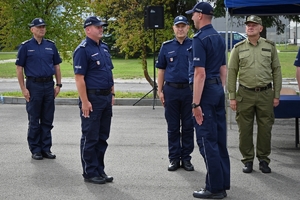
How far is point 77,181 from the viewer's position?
6949mm

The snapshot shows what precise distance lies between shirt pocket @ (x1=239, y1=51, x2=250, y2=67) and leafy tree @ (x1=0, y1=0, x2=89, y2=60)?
908 cm

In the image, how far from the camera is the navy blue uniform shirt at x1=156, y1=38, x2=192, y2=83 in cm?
738

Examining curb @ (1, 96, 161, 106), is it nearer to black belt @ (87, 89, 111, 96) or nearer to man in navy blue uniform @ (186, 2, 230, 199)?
black belt @ (87, 89, 111, 96)

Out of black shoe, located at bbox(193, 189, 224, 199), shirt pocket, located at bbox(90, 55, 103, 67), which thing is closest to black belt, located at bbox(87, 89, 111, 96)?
shirt pocket, located at bbox(90, 55, 103, 67)

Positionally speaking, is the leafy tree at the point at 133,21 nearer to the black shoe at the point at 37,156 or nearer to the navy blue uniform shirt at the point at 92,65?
the black shoe at the point at 37,156

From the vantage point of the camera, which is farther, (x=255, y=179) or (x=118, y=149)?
(x=118, y=149)

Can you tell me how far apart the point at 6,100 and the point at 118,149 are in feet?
24.2

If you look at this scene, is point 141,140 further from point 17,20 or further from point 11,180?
point 17,20

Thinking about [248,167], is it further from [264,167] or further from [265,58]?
[265,58]

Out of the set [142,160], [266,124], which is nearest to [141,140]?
[142,160]

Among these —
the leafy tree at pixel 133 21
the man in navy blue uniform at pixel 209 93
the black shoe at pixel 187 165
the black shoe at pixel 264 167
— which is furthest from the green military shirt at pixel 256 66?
the leafy tree at pixel 133 21

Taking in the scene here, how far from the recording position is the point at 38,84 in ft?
26.9

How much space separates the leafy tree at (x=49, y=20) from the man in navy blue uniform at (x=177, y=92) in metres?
8.72

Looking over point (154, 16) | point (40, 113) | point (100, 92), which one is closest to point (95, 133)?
point (100, 92)
